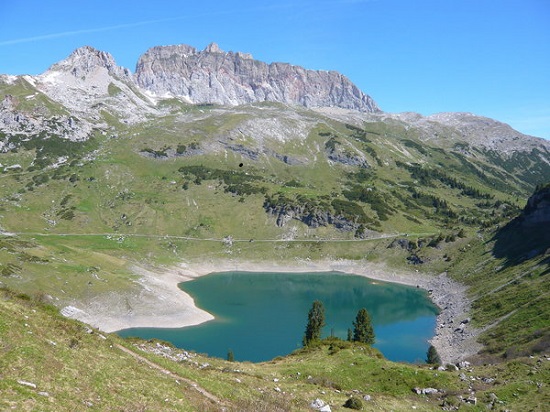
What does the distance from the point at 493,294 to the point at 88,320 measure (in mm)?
112173

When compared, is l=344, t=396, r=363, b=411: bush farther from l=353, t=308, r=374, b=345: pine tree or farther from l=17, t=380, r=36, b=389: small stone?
l=353, t=308, r=374, b=345: pine tree

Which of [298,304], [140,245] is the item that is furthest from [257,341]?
[140,245]

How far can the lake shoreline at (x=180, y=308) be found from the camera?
336 feet

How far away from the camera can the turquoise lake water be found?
100062 millimetres

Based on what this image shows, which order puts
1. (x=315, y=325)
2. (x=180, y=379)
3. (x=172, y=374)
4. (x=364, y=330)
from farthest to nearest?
(x=364, y=330) < (x=315, y=325) < (x=172, y=374) < (x=180, y=379)

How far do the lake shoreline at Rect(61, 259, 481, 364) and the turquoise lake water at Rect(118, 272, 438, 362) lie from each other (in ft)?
12.7

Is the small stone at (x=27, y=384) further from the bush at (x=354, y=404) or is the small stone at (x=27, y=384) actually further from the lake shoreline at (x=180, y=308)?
the lake shoreline at (x=180, y=308)

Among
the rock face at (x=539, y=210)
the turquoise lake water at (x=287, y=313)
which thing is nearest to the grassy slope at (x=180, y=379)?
the turquoise lake water at (x=287, y=313)

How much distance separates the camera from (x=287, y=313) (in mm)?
129875

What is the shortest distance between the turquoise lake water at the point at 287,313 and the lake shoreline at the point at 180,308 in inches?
152

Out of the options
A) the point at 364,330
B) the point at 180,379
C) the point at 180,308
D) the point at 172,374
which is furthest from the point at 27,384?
the point at 180,308

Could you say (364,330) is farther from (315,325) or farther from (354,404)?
(354,404)

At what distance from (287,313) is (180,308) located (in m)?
33.2

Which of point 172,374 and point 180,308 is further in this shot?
point 180,308
